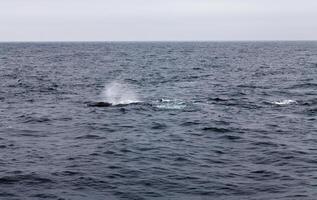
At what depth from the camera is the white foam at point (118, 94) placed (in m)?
49.2

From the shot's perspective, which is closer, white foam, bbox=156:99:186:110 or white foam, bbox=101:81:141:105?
white foam, bbox=156:99:186:110

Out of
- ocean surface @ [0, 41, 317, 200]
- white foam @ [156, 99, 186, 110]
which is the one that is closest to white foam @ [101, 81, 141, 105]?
ocean surface @ [0, 41, 317, 200]

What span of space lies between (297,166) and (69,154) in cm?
1357

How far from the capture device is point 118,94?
2196 inches

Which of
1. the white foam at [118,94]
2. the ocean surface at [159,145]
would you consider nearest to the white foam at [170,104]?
the ocean surface at [159,145]

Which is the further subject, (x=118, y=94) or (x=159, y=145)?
(x=118, y=94)

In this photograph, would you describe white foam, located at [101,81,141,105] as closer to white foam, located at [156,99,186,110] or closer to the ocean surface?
the ocean surface

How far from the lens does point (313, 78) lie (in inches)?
2943

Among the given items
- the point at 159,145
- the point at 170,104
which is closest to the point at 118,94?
the point at 170,104

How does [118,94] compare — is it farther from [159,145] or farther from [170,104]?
[159,145]

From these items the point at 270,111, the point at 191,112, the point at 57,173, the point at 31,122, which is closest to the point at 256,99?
the point at 270,111

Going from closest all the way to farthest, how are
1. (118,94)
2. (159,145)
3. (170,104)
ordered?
(159,145) < (170,104) < (118,94)

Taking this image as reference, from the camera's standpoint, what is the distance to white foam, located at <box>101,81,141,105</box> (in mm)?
49156

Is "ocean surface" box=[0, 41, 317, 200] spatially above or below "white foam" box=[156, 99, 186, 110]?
below
